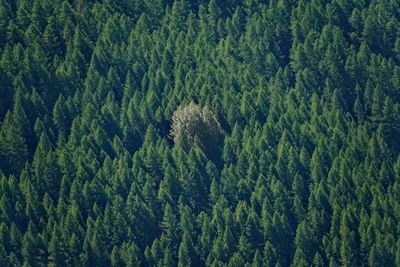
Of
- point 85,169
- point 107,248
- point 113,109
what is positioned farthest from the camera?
point 113,109

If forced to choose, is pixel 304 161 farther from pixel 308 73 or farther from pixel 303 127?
pixel 308 73

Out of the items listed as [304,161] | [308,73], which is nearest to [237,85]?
[308,73]

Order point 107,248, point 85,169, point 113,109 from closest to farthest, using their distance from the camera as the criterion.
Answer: point 107,248, point 85,169, point 113,109

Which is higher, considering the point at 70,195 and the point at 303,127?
the point at 303,127

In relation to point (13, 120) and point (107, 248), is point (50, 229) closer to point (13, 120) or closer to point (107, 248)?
point (107, 248)

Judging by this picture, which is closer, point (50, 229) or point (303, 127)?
point (50, 229)

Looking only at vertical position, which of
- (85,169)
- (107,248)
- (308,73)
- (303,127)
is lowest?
(107,248)
